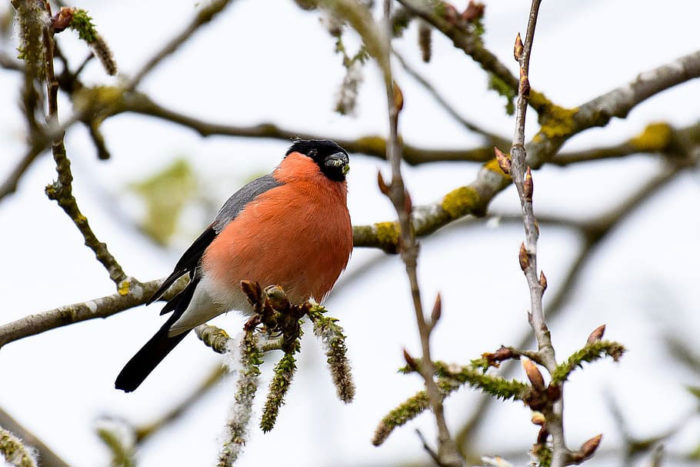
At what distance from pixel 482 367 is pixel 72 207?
236 centimetres

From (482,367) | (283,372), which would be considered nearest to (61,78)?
(283,372)

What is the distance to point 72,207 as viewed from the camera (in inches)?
161

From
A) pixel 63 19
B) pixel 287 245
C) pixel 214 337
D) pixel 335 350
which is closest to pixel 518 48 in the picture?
pixel 335 350

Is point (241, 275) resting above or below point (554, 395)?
above

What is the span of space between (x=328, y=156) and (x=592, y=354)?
3.52 metres

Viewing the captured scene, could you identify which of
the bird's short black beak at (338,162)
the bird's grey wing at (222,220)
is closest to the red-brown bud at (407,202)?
the bird's grey wing at (222,220)

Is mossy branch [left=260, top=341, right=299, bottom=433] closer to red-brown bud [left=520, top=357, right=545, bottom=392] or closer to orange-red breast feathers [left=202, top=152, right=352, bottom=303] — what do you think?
red-brown bud [left=520, top=357, right=545, bottom=392]

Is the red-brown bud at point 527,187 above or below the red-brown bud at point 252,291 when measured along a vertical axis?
below

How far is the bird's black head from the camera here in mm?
5637

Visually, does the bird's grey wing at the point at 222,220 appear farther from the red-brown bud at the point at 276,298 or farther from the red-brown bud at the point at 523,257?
the red-brown bud at the point at 523,257

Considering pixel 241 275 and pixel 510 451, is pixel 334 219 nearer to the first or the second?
pixel 241 275

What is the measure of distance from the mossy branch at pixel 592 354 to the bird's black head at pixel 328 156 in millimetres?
3358

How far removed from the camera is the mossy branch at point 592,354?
2326mm

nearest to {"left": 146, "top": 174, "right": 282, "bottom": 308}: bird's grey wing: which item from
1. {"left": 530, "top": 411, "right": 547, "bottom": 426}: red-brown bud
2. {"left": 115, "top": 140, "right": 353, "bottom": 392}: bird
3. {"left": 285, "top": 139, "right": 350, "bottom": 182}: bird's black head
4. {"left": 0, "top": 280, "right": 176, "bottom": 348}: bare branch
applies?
{"left": 115, "top": 140, "right": 353, "bottom": 392}: bird
